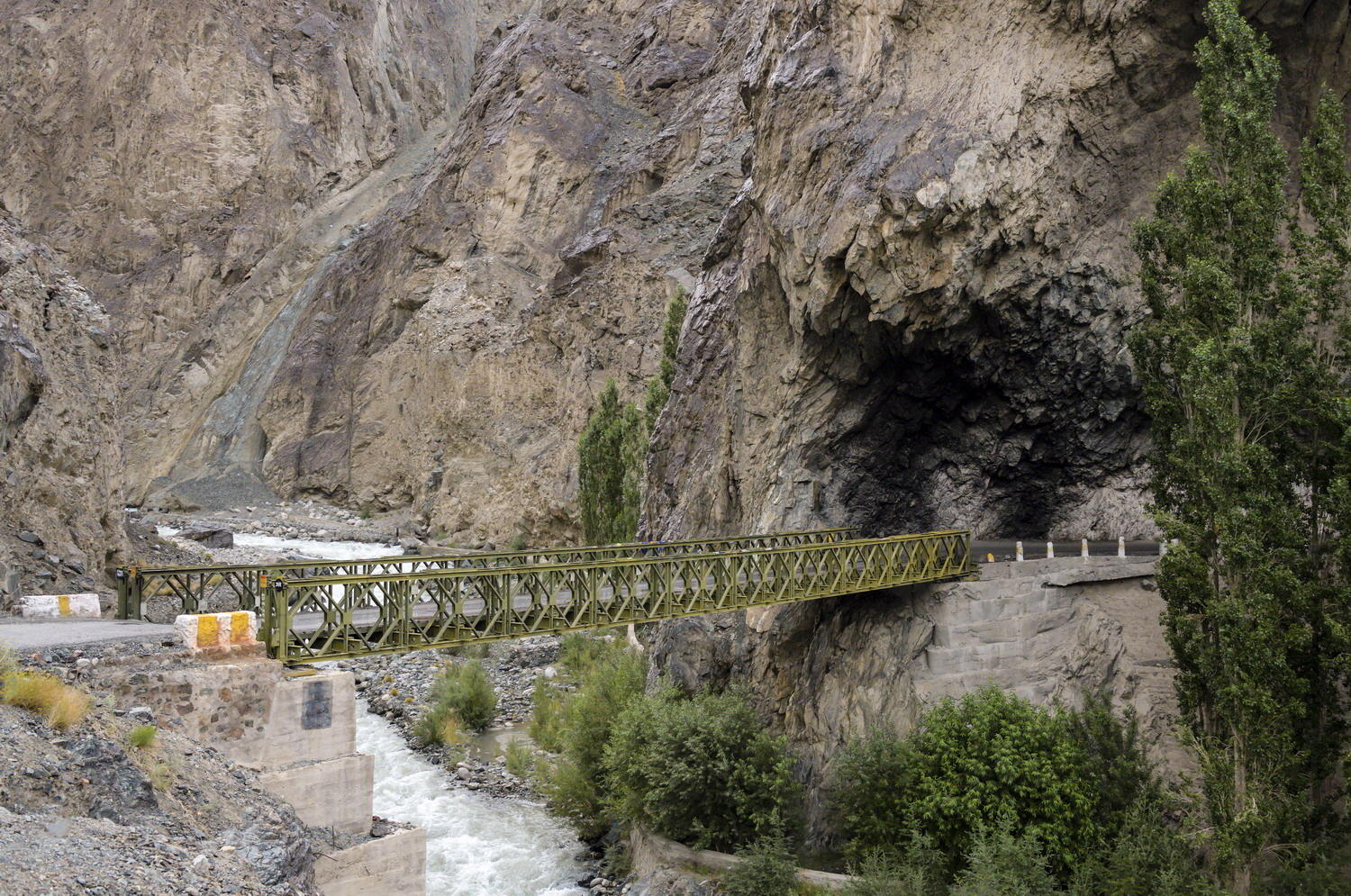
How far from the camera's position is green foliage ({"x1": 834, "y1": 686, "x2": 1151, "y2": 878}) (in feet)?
54.4

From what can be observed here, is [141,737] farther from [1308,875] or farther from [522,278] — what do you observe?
[522,278]

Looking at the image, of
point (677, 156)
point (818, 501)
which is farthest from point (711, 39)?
point (818, 501)

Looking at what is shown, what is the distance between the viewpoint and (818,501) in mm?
23656

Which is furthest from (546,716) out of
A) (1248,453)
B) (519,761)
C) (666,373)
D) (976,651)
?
(1248,453)

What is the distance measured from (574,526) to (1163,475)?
33.3 metres

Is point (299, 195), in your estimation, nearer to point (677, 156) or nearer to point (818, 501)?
A: point (677, 156)

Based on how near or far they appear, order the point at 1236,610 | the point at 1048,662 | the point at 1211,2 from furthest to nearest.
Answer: the point at 1048,662, the point at 1211,2, the point at 1236,610

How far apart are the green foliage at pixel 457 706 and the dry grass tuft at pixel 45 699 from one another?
17.5 m

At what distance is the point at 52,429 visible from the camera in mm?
20500

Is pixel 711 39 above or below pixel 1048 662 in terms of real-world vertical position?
above

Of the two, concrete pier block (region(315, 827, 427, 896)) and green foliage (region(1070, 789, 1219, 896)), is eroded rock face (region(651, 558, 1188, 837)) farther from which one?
concrete pier block (region(315, 827, 427, 896))

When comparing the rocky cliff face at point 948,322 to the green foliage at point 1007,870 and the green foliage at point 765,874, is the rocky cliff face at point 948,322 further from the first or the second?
the green foliage at point 1007,870

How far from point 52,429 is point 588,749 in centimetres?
1395

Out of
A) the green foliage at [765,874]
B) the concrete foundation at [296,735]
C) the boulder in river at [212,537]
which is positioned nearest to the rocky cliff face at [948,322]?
the green foliage at [765,874]
